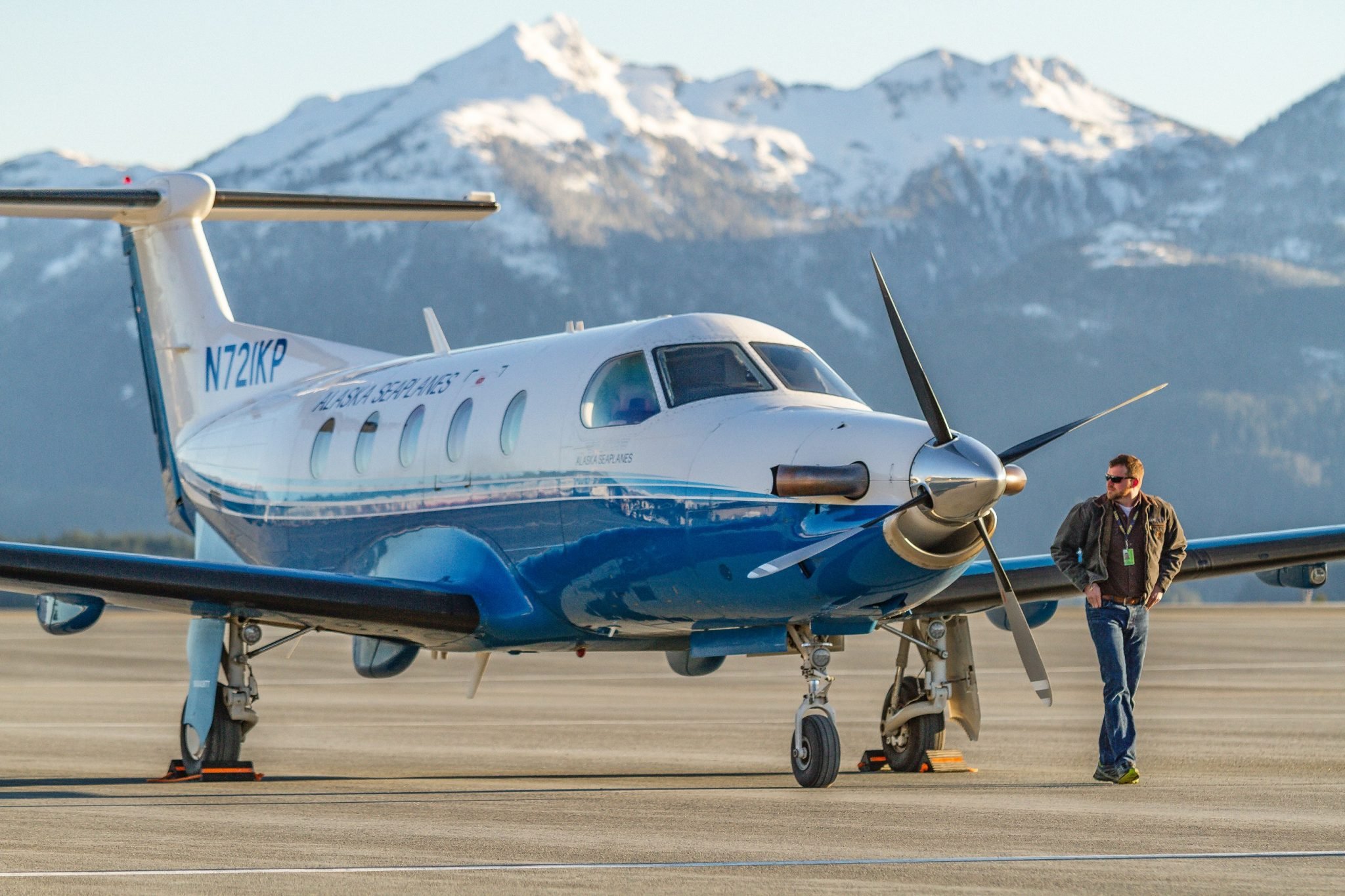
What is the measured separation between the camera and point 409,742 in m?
17.8

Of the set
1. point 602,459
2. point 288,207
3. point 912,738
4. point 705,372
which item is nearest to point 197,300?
point 288,207

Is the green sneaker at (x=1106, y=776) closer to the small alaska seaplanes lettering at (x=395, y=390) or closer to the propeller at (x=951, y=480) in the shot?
the propeller at (x=951, y=480)

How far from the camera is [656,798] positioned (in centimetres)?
1195

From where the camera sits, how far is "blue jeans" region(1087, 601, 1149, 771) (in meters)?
12.6

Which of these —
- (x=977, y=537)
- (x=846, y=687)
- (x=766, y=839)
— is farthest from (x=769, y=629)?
(x=846, y=687)

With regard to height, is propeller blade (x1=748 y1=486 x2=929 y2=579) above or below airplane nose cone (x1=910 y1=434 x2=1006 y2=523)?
below

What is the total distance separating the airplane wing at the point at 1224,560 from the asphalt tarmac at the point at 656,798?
1.36m

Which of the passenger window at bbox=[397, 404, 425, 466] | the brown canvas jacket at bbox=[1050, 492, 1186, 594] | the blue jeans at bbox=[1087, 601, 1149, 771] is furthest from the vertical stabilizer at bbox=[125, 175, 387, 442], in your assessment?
the blue jeans at bbox=[1087, 601, 1149, 771]

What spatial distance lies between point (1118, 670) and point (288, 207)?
11.9 metres

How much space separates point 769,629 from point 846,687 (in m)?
13.3

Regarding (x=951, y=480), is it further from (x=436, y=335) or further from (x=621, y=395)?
(x=436, y=335)

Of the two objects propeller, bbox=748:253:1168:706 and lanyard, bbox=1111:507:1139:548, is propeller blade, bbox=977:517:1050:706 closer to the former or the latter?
propeller, bbox=748:253:1168:706

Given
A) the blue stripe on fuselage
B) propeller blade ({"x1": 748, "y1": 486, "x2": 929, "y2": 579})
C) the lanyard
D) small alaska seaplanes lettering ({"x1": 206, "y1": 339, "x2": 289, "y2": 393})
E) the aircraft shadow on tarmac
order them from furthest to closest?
1. small alaska seaplanes lettering ({"x1": 206, "y1": 339, "x2": 289, "y2": 393})
2. the lanyard
3. the aircraft shadow on tarmac
4. the blue stripe on fuselage
5. propeller blade ({"x1": 748, "y1": 486, "x2": 929, "y2": 579})

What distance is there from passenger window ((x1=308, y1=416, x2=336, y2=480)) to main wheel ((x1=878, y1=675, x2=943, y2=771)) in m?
5.75
